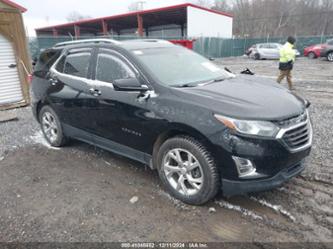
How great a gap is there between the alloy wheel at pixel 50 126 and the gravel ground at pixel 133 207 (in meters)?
0.60

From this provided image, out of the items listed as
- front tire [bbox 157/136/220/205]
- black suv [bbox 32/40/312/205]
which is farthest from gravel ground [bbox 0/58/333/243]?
black suv [bbox 32/40/312/205]

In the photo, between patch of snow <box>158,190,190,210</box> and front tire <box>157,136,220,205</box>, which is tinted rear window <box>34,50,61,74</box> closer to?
front tire <box>157,136,220,205</box>

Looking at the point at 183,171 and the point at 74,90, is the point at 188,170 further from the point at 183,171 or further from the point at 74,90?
the point at 74,90

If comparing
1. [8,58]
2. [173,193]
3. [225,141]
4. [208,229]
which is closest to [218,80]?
[225,141]

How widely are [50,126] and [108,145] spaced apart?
166cm

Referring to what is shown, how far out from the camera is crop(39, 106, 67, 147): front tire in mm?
4848

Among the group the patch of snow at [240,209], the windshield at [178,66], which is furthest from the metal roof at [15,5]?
the patch of snow at [240,209]

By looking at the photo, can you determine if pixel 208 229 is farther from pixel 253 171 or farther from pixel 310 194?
pixel 310 194

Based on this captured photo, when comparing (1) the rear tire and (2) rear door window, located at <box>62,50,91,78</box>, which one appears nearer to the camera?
(2) rear door window, located at <box>62,50,91,78</box>

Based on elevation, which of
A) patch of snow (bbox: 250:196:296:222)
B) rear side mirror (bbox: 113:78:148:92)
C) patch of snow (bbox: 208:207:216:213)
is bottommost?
patch of snow (bbox: 208:207:216:213)

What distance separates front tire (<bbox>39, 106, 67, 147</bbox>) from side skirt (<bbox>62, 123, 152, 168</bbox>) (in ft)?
0.59

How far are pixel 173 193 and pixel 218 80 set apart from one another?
1573 millimetres

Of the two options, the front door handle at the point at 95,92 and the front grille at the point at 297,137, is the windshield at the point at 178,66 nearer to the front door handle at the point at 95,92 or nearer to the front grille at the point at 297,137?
the front door handle at the point at 95,92

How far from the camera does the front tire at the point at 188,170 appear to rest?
292cm
